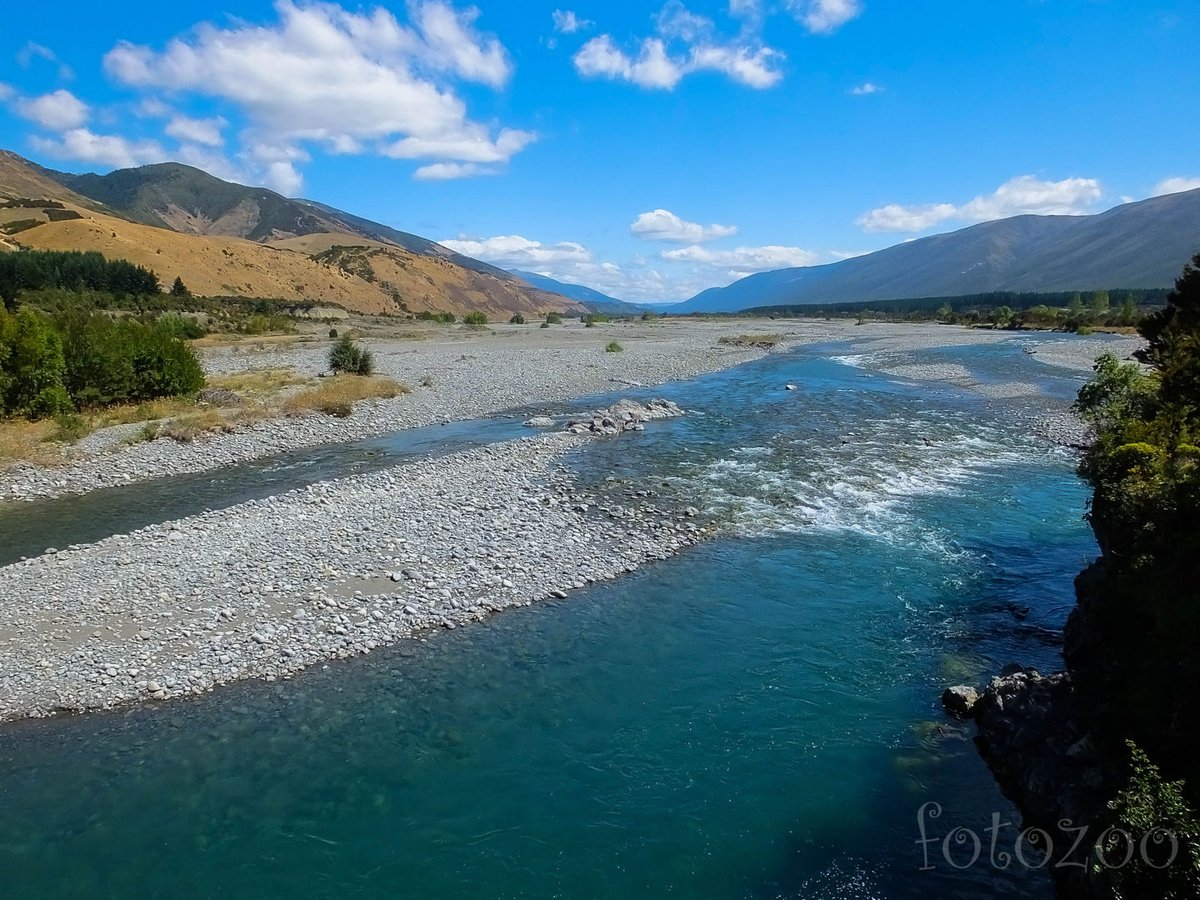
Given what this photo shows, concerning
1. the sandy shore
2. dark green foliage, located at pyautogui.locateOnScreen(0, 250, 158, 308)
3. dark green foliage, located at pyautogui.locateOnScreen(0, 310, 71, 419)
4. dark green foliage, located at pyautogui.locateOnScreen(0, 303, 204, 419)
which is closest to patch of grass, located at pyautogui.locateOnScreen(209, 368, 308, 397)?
dark green foliage, located at pyautogui.locateOnScreen(0, 303, 204, 419)

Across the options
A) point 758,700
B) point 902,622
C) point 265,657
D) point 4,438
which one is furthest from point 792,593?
point 4,438

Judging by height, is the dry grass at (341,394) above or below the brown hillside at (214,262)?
below

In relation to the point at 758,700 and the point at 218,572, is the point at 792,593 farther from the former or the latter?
the point at 218,572

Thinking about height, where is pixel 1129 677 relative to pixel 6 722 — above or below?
above

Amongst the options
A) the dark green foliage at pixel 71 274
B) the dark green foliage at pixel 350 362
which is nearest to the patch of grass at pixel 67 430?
the dark green foliage at pixel 350 362

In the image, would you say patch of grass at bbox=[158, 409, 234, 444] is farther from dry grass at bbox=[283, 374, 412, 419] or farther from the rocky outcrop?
the rocky outcrop

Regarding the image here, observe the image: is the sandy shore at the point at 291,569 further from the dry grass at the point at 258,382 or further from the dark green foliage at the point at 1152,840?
the dry grass at the point at 258,382
